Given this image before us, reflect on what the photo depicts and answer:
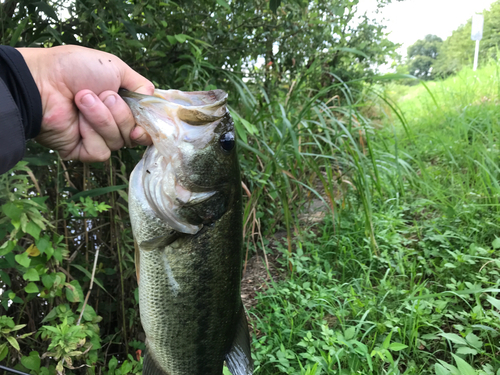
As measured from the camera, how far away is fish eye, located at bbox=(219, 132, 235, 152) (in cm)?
116

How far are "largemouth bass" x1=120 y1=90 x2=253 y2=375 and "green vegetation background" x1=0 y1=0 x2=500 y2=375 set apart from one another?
54 centimetres

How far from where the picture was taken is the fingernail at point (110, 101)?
1.12 metres

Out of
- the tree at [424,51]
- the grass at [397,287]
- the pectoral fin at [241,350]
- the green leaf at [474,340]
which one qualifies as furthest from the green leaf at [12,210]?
the tree at [424,51]

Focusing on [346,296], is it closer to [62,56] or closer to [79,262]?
[79,262]

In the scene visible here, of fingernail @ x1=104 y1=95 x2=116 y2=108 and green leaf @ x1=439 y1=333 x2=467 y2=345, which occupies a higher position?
fingernail @ x1=104 y1=95 x2=116 y2=108

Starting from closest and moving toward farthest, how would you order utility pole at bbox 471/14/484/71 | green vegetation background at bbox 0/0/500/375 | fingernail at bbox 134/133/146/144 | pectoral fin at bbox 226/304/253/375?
fingernail at bbox 134/133/146/144 < pectoral fin at bbox 226/304/253/375 < green vegetation background at bbox 0/0/500/375 < utility pole at bbox 471/14/484/71

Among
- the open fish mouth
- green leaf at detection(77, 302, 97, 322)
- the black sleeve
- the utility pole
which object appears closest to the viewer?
the black sleeve

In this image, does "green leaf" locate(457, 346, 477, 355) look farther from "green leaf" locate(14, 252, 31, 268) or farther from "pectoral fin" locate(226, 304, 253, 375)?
"green leaf" locate(14, 252, 31, 268)

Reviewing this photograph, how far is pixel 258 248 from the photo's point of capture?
3.30 metres

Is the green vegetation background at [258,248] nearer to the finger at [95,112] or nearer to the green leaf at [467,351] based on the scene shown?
the green leaf at [467,351]

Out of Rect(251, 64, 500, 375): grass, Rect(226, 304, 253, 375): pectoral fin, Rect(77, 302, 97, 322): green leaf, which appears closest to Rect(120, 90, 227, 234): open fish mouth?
Rect(226, 304, 253, 375): pectoral fin

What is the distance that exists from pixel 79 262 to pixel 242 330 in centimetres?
126

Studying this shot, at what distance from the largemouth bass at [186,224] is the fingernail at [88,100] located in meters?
0.11

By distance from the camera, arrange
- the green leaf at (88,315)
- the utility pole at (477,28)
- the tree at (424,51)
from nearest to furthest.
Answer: the green leaf at (88,315), the utility pole at (477,28), the tree at (424,51)
